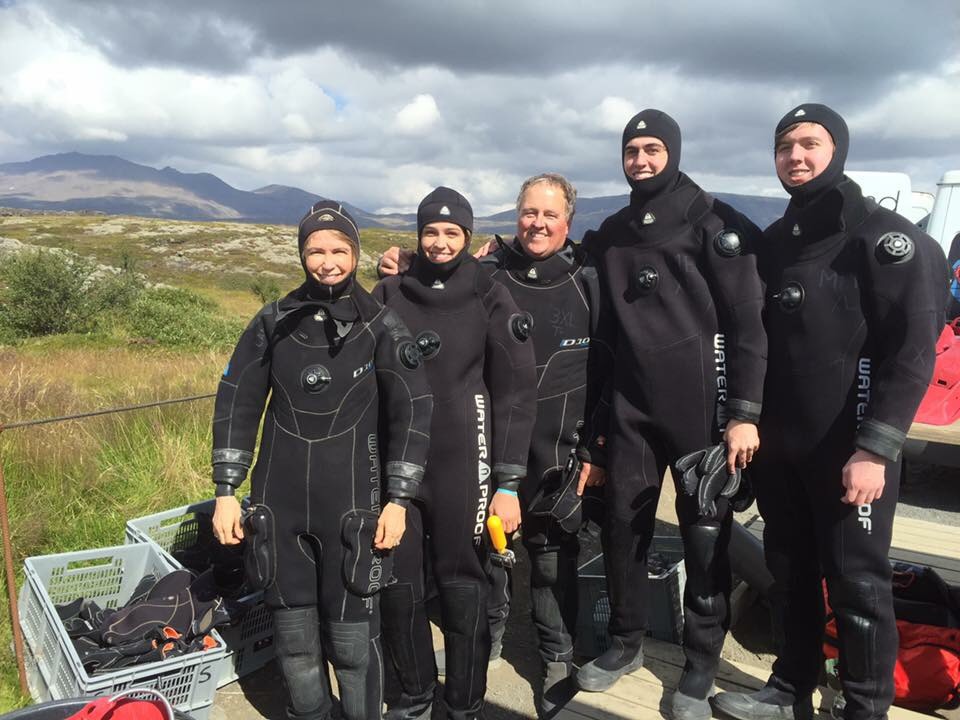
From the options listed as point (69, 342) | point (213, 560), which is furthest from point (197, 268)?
point (213, 560)

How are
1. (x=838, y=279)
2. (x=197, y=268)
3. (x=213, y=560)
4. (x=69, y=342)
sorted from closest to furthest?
(x=838, y=279) → (x=213, y=560) → (x=69, y=342) → (x=197, y=268)

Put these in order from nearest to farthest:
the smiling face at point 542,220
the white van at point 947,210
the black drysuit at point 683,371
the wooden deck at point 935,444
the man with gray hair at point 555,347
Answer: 1. the black drysuit at point 683,371
2. the smiling face at point 542,220
3. the man with gray hair at point 555,347
4. the wooden deck at point 935,444
5. the white van at point 947,210

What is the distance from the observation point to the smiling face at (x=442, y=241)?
306cm

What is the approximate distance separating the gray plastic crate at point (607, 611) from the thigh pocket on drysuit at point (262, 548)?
1926 millimetres

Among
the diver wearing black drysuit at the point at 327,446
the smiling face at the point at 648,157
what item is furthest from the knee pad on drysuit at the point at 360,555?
the smiling face at the point at 648,157

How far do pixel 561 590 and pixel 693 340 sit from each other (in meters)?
1.48

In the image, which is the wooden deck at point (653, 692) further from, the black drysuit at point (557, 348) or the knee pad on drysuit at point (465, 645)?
the black drysuit at point (557, 348)

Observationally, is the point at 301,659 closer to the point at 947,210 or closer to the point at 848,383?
the point at 848,383

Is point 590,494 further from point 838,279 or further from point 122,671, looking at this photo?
point 122,671

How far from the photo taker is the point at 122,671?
318 centimetres

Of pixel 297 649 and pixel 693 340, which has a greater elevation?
pixel 693 340

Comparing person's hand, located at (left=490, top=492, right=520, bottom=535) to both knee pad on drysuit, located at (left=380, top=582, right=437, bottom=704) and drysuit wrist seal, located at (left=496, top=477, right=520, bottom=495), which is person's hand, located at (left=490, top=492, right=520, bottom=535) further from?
knee pad on drysuit, located at (left=380, top=582, right=437, bottom=704)

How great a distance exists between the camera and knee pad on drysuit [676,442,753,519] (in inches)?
113

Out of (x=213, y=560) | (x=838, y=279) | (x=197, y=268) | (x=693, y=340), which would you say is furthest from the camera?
(x=197, y=268)
